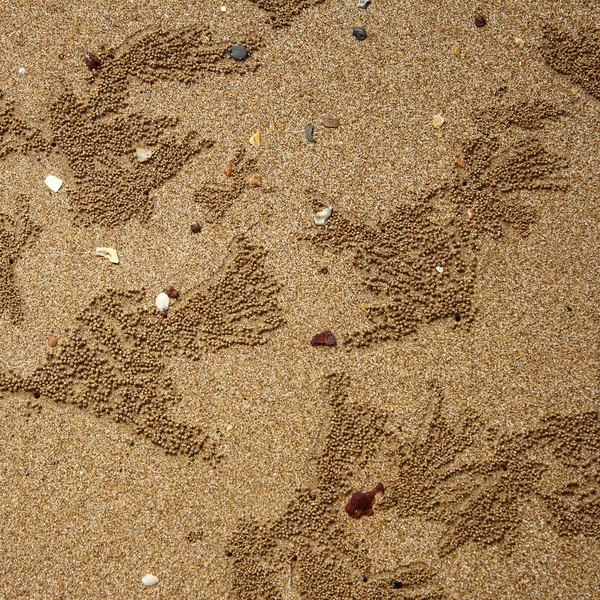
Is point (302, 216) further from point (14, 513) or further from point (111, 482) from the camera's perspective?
point (14, 513)

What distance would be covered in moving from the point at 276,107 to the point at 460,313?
775 millimetres

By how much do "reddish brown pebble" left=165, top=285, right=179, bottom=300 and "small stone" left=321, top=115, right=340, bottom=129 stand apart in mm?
629

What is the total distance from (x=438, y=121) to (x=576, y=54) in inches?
17.4

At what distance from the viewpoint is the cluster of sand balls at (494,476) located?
5.05 ft

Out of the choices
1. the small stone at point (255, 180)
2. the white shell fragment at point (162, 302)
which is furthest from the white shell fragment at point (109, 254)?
the small stone at point (255, 180)

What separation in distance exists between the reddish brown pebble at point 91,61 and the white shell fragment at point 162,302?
68 cm

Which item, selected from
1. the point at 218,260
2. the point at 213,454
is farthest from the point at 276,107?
the point at 213,454

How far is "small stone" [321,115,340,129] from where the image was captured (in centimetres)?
164

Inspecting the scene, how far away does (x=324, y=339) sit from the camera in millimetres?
1578

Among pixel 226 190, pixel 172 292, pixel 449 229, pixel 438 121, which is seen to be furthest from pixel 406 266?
pixel 172 292

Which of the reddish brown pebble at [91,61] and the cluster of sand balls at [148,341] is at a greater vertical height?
the reddish brown pebble at [91,61]

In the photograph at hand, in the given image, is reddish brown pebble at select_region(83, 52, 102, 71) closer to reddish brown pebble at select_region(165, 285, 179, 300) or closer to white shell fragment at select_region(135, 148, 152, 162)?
white shell fragment at select_region(135, 148, 152, 162)

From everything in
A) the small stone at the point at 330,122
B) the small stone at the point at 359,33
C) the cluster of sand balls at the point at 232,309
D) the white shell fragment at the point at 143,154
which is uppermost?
the small stone at the point at 359,33

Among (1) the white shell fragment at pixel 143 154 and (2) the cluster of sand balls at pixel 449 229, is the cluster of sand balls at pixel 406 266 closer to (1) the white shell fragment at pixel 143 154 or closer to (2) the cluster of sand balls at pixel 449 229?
(2) the cluster of sand balls at pixel 449 229
